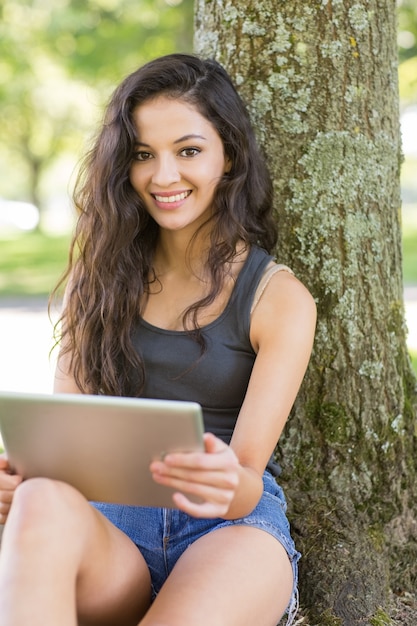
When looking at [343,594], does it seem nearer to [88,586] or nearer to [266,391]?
[266,391]

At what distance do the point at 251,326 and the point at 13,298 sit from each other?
879 centimetres

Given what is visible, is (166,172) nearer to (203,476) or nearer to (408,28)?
(203,476)

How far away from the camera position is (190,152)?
2383 mm

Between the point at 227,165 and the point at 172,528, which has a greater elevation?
the point at 227,165

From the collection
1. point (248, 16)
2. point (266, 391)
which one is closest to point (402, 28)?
point (248, 16)

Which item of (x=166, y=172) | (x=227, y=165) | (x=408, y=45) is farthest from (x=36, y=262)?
(x=166, y=172)

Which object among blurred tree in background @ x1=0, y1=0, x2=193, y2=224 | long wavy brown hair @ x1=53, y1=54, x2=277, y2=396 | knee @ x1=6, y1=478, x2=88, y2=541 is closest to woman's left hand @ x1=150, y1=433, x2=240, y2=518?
knee @ x1=6, y1=478, x2=88, y2=541

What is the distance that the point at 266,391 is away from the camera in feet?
7.14

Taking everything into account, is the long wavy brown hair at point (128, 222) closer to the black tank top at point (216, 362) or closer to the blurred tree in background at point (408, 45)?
the black tank top at point (216, 362)

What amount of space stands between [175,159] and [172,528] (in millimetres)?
953

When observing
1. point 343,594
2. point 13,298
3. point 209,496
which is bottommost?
point 13,298

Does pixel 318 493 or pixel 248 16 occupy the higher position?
pixel 248 16

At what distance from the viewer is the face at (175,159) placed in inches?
92.8

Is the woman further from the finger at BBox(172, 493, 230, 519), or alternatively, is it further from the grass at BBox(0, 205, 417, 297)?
the grass at BBox(0, 205, 417, 297)
